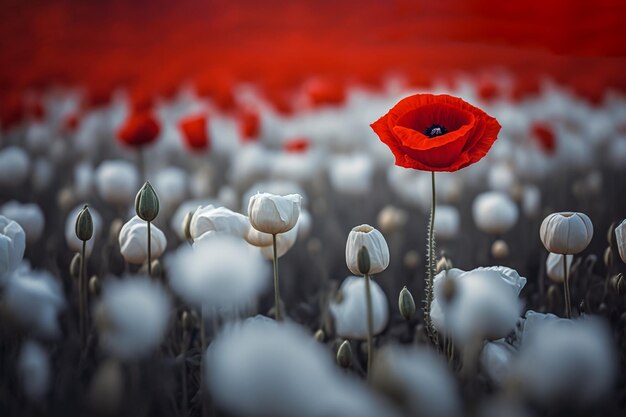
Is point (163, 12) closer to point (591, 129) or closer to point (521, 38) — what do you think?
point (521, 38)

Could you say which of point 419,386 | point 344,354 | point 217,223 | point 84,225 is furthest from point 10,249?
point 419,386

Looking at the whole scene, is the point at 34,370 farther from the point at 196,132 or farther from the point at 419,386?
the point at 196,132

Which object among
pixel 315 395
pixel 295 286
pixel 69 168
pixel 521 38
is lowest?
pixel 295 286

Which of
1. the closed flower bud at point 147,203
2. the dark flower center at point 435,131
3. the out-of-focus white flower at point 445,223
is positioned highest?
the dark flower center at point 435,131

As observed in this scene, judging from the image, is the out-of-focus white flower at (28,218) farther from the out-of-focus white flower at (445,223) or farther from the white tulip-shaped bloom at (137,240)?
the out-of-focus white flower at (445,223)

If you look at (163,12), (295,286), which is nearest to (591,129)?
(295,286)

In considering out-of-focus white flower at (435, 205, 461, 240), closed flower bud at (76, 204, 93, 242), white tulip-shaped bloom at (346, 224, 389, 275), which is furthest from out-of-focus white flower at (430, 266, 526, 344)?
out-of-focus white flower at (435, 205, 461, 240)

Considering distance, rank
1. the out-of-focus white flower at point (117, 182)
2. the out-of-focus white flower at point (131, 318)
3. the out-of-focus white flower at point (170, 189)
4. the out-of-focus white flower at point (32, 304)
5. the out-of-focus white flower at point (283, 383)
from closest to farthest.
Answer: the out-of-focus white flower at point (283, 383), the out-of-focus white flower at point (131, 318), the out-of-focus white flower at point (32, 304), the out-of-focus white flower at point (117, 182), the out-of-focus white flower at point (170, 189)

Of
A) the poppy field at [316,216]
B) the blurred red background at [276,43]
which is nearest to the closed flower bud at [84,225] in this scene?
the poppy field at [316,216]
